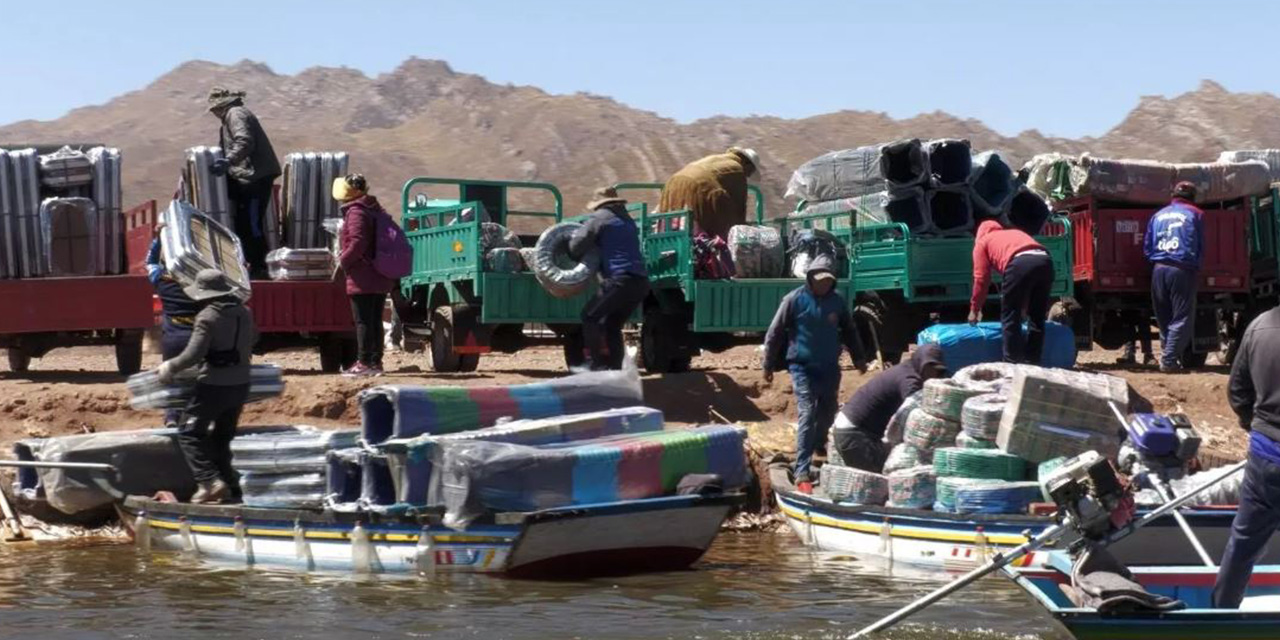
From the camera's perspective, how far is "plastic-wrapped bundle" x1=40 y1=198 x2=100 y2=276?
18234mm

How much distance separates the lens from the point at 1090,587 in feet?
30.5

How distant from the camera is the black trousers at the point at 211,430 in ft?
45.5

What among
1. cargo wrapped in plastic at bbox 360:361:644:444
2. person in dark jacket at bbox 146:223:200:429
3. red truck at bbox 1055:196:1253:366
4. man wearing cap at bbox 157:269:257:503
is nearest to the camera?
cargo wrapped in plastic at bbox 360:361:644:444

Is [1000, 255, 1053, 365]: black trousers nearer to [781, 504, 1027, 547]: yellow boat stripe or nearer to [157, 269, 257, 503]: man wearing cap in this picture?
[781, 504, 1027, 547]: yellow boat stripe

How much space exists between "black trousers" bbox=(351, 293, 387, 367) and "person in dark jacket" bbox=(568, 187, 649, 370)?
89.3 inches

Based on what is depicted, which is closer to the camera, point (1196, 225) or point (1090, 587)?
point (1090, 587)

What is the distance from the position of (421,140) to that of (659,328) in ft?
217

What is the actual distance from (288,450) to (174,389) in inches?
64.3

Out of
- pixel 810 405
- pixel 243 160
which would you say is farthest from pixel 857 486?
pixel 243 160

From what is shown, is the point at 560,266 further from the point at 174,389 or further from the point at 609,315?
the point at 174,389

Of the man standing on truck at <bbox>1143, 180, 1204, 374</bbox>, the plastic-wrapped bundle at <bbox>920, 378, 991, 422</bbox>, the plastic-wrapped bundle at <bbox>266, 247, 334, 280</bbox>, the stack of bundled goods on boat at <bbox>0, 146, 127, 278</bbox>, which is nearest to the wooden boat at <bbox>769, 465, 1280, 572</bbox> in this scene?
the plastic-wrapped bundle at <bbox>920, 378, 991, 422</bbox>

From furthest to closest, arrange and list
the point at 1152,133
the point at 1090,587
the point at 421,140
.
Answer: the point at 421,140 → the point at 1152,133 → the point at 1090,587

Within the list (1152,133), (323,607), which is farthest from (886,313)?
(1152,133)

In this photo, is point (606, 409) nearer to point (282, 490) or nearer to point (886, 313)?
point (282, 490)
